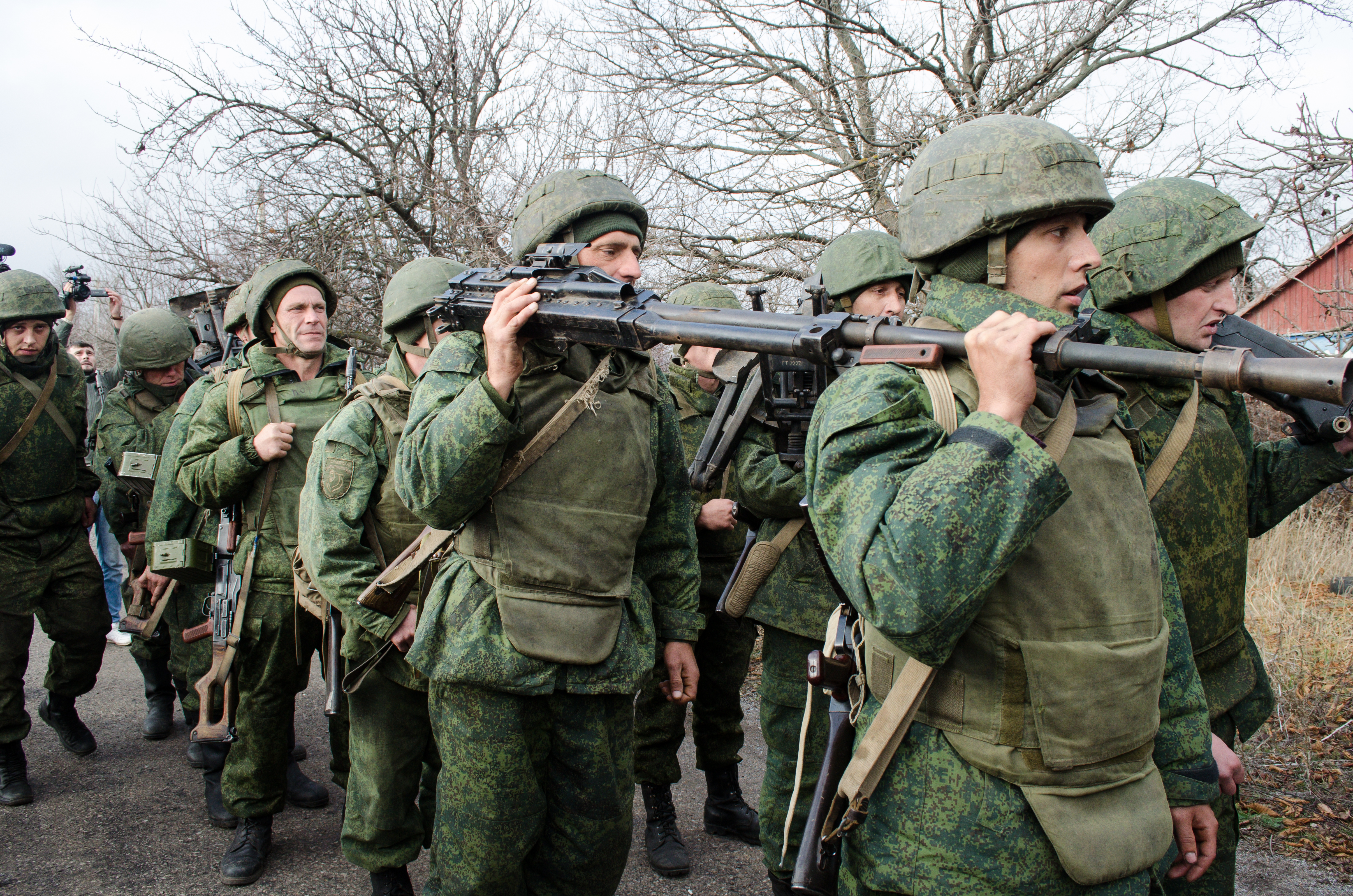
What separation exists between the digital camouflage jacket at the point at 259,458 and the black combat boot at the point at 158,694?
6.86ft

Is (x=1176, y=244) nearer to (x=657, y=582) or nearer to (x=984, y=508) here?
(x=984, y=508)

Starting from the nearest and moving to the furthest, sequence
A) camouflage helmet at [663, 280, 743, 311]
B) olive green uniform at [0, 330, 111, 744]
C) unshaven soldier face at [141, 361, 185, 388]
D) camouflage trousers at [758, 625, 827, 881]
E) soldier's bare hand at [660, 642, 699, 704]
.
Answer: soldier's bare hand at [660, 642, 699, 704] < camouflage trousers at [758, 625, 827, 881] < camouflage helmet at [663, 280, 743, 311] < olive green uniform at [0, 330, 111, 744] < unshaven soldier face at [141, 361, 185, 388]

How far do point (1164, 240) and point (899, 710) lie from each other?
1.82 metres

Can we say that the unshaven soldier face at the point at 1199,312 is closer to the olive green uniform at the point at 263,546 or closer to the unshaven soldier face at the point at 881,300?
the unshaven soldier face at the point at 881,300

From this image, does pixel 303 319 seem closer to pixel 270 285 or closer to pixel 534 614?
pixel 270 285

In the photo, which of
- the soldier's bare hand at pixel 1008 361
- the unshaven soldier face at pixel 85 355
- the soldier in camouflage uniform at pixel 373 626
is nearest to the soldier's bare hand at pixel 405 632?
the soldier in camouflage uniform at pixel 373 626

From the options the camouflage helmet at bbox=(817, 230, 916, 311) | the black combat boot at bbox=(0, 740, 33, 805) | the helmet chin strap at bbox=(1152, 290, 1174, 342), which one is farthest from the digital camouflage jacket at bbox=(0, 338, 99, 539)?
the helmet chin strap at bbox=(1152, 290, 1174, 342)

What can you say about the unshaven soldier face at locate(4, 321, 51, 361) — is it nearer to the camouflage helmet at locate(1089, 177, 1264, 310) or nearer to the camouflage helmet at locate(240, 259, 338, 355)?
the camouflage helmet at locate(240, 259, 338, 355)

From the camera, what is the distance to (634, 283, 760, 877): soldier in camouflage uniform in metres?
4.18

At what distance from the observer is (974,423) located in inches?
63.7

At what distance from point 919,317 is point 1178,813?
3.96 ft

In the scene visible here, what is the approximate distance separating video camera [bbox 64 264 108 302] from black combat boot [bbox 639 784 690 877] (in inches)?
224

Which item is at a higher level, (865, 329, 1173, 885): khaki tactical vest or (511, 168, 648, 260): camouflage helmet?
(511, 168, 648, 260): camouflage helmet

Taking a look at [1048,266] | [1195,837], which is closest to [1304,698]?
[1195,837]
